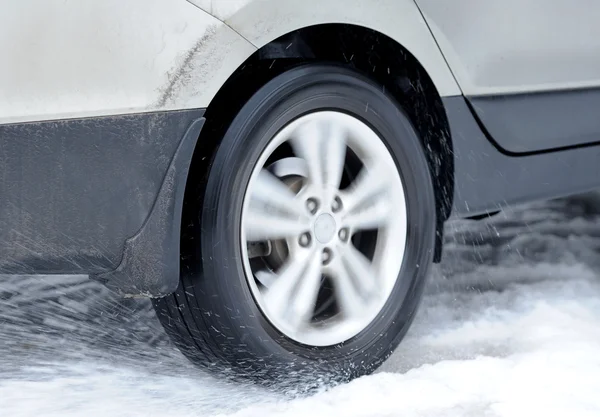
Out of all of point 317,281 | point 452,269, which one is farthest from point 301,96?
point 452,269

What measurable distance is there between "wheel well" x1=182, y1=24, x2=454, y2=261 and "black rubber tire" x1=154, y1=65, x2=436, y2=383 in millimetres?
42

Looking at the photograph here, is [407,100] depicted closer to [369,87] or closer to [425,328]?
[369,87]

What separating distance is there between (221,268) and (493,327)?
3.96 feet

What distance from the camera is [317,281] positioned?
2.80m

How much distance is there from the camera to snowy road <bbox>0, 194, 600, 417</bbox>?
103 inches

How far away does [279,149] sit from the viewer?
9.34 ft

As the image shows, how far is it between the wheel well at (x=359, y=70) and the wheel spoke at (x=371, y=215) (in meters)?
0.30

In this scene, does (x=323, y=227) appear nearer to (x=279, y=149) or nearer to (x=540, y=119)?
(x=279, y=149)

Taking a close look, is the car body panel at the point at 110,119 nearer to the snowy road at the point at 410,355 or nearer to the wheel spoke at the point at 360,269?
the snowy road at the point at 410,355

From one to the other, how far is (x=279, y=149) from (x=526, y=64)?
0.97m

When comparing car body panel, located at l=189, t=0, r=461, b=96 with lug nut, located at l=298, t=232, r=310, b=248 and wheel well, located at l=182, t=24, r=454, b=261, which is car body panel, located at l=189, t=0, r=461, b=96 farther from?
lug nut, located at l=298, t=232, r=310, b=248

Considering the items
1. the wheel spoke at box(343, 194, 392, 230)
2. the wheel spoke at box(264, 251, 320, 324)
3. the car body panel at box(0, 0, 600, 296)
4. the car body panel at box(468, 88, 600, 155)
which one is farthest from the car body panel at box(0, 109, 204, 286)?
the car body panel at box(468, 88, 600, 155)

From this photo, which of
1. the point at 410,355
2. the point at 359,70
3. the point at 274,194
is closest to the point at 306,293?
the point at 274,194

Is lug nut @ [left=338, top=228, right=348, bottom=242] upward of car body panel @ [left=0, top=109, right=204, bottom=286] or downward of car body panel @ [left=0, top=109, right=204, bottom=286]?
downward
